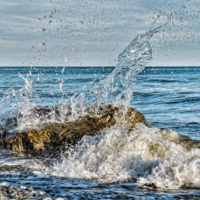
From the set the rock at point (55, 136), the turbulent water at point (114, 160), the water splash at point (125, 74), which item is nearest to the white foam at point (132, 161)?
the turbulent water at point (114, 160)

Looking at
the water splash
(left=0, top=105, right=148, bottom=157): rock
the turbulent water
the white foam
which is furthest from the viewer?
the water splash

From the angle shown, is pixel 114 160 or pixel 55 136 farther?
pixel 55 136

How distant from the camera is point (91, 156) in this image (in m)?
5.18

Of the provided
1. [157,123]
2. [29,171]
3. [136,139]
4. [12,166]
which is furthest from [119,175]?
[157,123]

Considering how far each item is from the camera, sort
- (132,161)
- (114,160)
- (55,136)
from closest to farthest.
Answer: (132,161) → (114,160) → (55,136)

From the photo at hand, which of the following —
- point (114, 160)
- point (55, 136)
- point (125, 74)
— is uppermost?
point (125, 74)

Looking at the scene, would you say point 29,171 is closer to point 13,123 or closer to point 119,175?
point 119,175

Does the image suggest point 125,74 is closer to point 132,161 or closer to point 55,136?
point 55,136

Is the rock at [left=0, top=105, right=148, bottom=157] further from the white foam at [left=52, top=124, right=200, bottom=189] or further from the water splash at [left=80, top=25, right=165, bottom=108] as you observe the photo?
the water splash at [left=80, top=25, right=165, bottom=108]

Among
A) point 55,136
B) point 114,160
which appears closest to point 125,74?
point 55,136

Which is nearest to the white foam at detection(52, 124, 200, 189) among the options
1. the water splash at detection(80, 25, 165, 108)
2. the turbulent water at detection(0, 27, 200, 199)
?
the turbulent water at detection(0, 27, 200, 199)

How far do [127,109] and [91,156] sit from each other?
244cm

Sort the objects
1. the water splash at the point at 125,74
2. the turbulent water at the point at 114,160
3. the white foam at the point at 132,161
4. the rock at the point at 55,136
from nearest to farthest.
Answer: the turbulent water at the point at 114,160 < the white foam at the point at 132,161 < the rock at the point at 55,136 < the water splash at the point at 125,74

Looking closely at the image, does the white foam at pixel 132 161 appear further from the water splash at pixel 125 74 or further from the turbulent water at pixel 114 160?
the water splash at pixel 125 74
